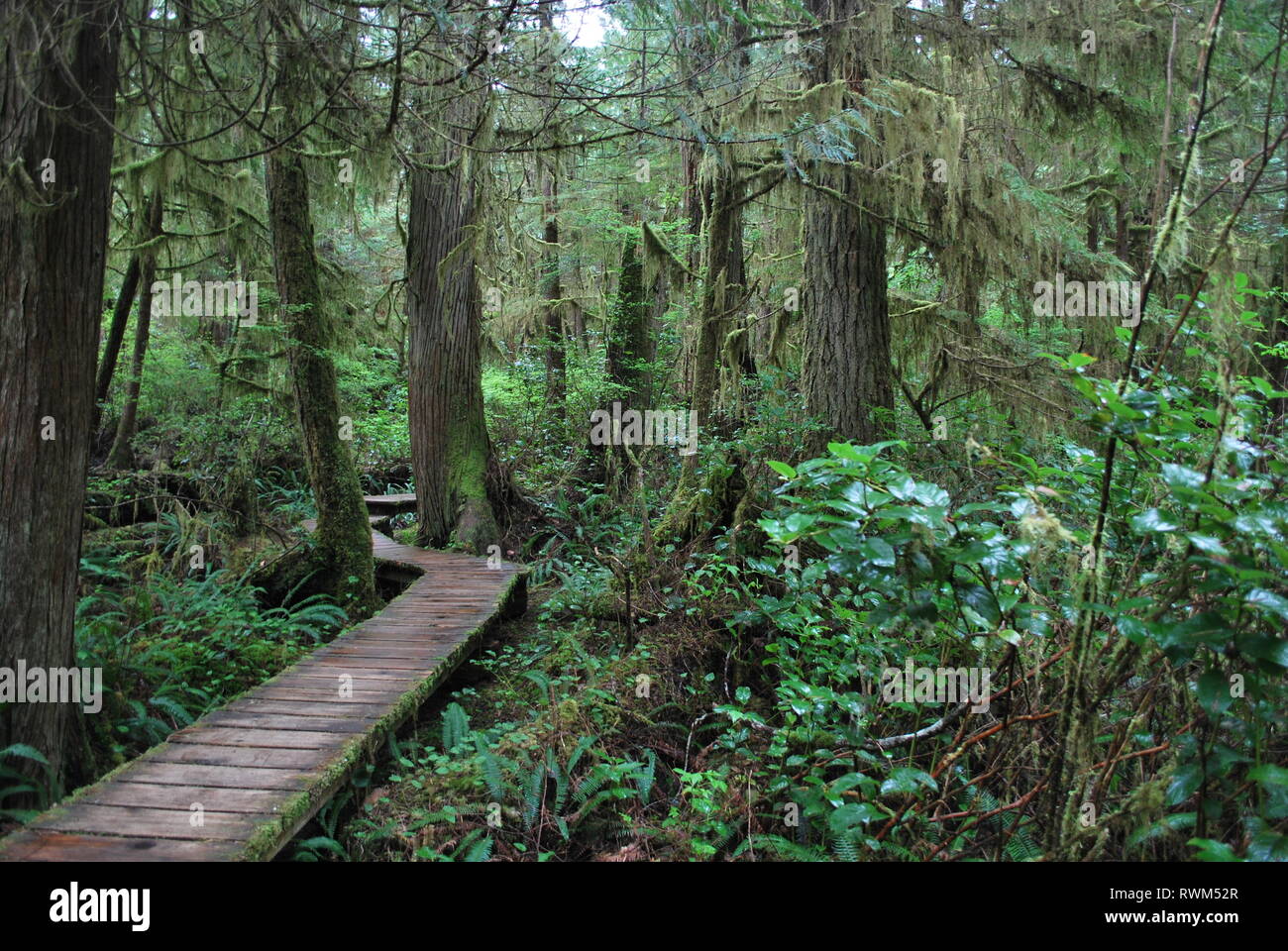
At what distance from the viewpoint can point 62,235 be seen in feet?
13.7

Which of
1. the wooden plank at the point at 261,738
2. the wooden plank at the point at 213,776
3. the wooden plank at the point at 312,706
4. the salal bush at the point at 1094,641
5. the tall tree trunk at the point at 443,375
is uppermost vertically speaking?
the tall tree trunk at the point at 443,375

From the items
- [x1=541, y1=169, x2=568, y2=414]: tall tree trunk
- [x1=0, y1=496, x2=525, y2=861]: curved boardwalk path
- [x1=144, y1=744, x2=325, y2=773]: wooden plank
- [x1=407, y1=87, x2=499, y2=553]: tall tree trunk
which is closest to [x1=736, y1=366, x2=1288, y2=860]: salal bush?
[x1=0, y1=496, x2=525, y2=861]: curved boardwalk path

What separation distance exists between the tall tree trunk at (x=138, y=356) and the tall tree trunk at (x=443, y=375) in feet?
11.6

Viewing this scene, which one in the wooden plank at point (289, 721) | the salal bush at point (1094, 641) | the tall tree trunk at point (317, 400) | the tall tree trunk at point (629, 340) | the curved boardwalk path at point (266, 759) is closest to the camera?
the salal bush at point (1094, 641)

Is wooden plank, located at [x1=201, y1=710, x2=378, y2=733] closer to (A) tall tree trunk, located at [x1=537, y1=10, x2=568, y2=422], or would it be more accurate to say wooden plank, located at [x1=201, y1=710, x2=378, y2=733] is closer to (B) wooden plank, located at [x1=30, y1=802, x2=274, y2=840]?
(B) wooden plank, located at [x1=30, y1=802, x2=274, y2=840]

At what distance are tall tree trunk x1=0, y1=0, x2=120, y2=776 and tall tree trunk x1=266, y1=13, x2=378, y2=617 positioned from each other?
3.31 meters

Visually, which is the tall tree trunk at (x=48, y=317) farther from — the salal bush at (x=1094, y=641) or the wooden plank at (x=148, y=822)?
the salal bush at (x=1094, y=641)

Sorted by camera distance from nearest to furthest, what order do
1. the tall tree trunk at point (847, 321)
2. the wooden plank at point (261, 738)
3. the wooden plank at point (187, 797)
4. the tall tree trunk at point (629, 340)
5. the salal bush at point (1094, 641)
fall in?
the salal bush at point (1094, 641) < the wooden plank at point (187, 797) < the wooden plank at point (261, 738) < the tall tree trunk at point (847, 321) < the tall tree trunk at point (629, 340)

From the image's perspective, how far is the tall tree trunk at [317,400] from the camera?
7695 mm

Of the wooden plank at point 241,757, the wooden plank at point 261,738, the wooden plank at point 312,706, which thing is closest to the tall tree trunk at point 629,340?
the wooden plank at point 312,706

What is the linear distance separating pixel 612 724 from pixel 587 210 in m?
11.2

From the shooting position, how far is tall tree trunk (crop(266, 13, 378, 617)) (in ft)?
25.2

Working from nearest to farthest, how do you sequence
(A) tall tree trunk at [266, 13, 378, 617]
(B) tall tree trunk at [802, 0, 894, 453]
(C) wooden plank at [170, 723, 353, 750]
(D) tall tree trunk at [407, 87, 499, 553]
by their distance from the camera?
(C) wooden plank at [170, 723, 353, 750] → (B) tall tree trunk at [802, 0, 894, 453] → (A) tall tree trunk at [266, 13, 378, 617] → (D) tall tree trunk at [407, 87, 499, 553]

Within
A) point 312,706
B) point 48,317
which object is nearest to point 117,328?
point 48,317
